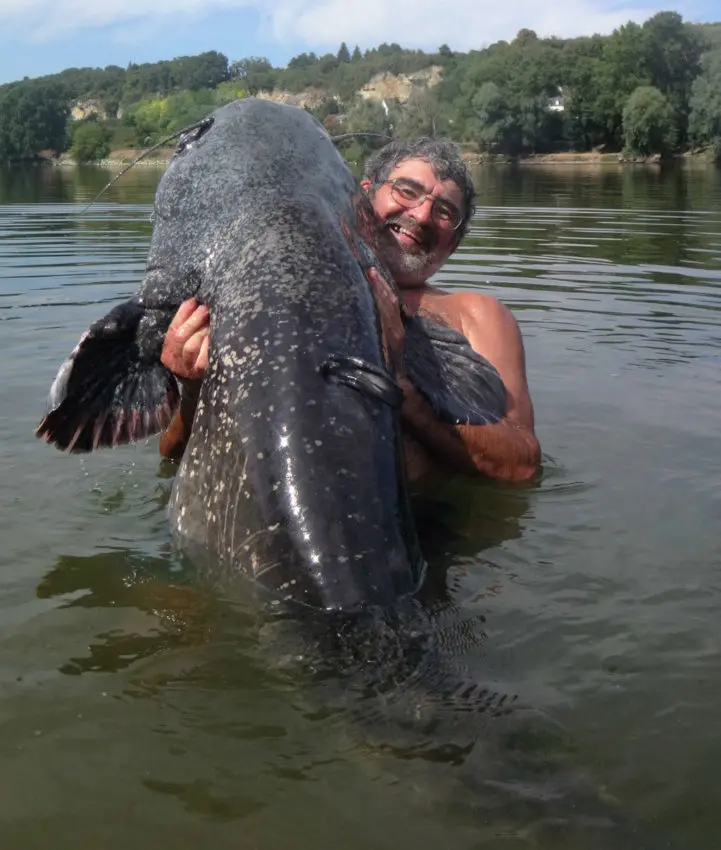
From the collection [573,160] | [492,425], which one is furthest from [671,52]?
[492,425]

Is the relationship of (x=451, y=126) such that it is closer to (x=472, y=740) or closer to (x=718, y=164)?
(x=718, y=164)

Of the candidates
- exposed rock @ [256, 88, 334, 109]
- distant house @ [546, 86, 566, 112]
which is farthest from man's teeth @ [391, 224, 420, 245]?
exposed rock @ [256, 88, 334, 109]

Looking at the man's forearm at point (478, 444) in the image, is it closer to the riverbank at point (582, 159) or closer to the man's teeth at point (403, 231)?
the man's teeth at point (403, 231)

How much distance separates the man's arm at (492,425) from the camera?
12.2ft

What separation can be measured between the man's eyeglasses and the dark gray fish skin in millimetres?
862

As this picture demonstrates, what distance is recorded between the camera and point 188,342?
304cm

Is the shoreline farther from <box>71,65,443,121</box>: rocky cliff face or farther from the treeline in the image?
<box>71,65,443,121</box>: rocky cliff face

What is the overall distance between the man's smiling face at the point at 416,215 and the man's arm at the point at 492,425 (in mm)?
313

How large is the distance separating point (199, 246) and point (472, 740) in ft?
6.17

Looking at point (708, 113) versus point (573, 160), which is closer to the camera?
point (708, 113)

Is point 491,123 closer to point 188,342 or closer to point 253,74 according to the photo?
point 188,342

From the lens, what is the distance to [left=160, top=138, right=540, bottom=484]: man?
13.1 ft

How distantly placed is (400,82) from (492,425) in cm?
16698

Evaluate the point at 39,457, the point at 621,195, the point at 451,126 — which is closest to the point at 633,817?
the point at 39,457
